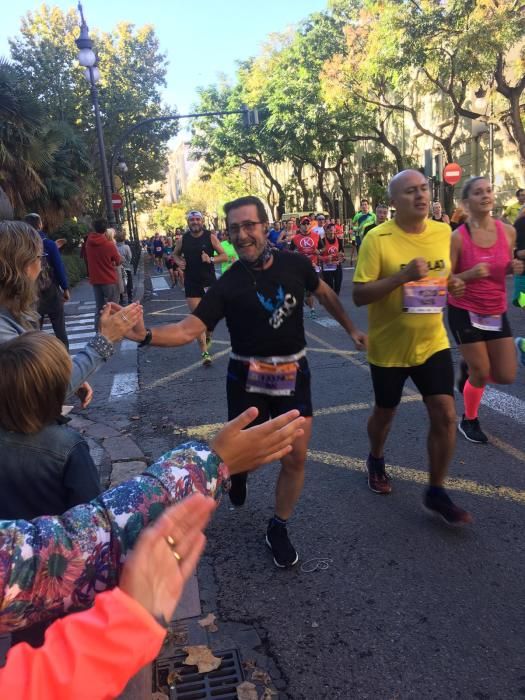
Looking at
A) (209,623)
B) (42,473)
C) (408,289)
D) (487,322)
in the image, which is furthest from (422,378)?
(42,473)

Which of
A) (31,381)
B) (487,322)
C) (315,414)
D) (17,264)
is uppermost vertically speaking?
(17,264)

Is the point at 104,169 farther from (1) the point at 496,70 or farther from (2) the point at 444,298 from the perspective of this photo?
(2) the point at 444,298

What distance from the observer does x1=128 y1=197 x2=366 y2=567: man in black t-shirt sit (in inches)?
117

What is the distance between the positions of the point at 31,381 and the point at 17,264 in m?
1.28

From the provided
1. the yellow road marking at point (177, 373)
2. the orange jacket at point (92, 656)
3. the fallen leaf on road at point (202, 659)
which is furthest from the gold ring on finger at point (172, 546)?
the yellow road marking at point (177, 373)

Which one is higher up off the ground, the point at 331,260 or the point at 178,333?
the point at 178,333

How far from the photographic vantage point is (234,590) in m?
2.91

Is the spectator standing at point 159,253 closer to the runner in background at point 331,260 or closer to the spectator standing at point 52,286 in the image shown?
the runner in background at point 331,260

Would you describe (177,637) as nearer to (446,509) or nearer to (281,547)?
(281,547)

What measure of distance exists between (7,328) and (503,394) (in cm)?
458

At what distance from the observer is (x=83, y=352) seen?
8.13 feet

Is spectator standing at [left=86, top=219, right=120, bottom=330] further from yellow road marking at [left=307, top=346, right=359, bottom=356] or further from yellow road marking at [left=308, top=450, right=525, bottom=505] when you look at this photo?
yellow road marking at [left=308, top=450, right=525, bottom=505]

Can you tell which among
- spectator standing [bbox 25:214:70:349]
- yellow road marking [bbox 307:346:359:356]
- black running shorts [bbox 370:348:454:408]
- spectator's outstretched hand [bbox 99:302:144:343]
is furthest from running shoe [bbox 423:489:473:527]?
spectator standing [bbox 25:214:70:349]

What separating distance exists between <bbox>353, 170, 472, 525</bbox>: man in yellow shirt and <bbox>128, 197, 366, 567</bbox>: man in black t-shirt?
1.71ft
